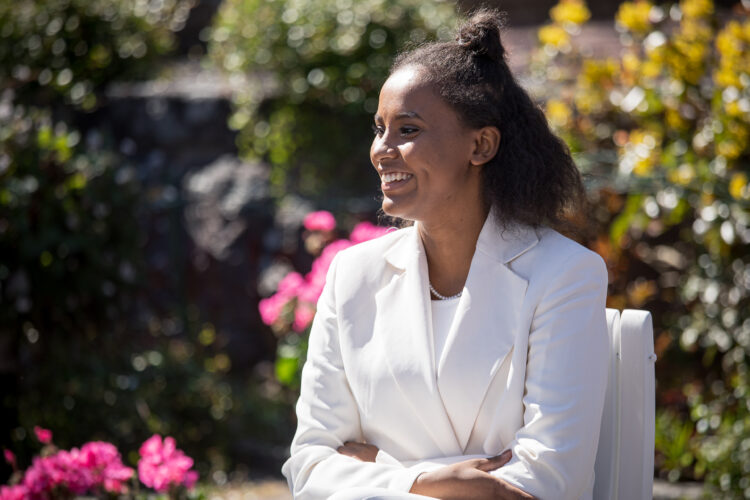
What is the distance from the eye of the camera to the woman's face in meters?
2.43

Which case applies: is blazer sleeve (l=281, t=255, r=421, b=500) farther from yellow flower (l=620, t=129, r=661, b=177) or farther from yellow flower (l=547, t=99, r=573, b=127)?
yellow flower (l=547, t=99, r=573, b=127)

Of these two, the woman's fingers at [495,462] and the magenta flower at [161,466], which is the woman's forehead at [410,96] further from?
the magenta flower at [161,466]

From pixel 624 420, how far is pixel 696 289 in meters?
2.22

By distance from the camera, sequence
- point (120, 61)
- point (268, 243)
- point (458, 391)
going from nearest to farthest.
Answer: point (458, 391) → point (268, 243) → point (120, 61)

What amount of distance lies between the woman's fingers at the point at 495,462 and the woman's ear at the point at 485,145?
2.43ft

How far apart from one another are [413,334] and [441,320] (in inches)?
3.7

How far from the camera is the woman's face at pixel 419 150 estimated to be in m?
2.43

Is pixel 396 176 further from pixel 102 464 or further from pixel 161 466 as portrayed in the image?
pixel 102 464

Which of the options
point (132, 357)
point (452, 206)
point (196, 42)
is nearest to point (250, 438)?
point (132, 357)

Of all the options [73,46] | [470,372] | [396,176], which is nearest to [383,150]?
[396,176]

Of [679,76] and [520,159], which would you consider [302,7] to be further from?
[520,159]

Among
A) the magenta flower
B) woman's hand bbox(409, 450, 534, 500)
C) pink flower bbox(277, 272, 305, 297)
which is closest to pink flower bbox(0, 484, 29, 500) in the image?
the magenta flower

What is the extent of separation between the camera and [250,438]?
17.3 ft

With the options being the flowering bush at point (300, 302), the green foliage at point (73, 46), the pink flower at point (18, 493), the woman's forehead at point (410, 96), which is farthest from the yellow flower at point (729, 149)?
the green foliage at point (73, 46)
